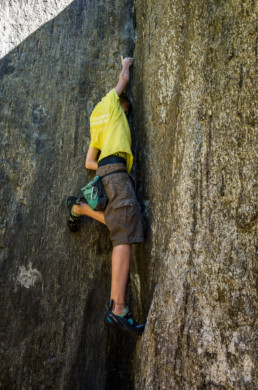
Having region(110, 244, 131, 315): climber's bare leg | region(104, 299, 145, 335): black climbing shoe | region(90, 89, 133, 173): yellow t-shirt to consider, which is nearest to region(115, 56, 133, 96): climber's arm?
region(90, 89, 133, 173): yellow t-shirt

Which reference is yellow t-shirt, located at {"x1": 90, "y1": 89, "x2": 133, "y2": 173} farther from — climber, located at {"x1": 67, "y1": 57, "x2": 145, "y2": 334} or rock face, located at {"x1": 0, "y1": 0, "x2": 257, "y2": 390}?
rock face, located at {"x1": 0, "y1": 0, "x2": 257, "y2": 390}

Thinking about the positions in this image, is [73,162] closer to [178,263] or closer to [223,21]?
[178,263]

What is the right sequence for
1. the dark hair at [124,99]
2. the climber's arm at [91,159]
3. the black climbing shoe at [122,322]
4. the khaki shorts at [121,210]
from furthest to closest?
1. the dark hair at [124,99]
2. the climber's arm at [91,159]
3. the khaki shorts at [121,210]
4. the black climbing shoe at [122,322]

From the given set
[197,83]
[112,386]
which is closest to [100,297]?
[112,386]

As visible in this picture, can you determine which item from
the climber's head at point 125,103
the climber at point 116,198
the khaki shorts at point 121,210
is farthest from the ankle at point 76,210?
the climber's head at point 125,103

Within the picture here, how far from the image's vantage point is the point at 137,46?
4.66 metres

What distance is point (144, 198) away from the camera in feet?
12.7

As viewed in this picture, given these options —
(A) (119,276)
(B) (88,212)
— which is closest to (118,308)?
(A) (119,276)

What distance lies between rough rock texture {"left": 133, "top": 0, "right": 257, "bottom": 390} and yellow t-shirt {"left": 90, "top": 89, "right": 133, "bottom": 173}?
332 mm

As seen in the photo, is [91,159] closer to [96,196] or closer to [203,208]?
[96,196]

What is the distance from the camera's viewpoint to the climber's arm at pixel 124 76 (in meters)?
4.17

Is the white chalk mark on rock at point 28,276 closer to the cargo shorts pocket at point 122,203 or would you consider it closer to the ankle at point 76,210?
the ankle at point 76,210

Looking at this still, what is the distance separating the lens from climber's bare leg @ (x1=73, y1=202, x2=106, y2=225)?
3.70 metres

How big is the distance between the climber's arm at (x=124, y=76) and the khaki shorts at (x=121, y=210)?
104 cm
